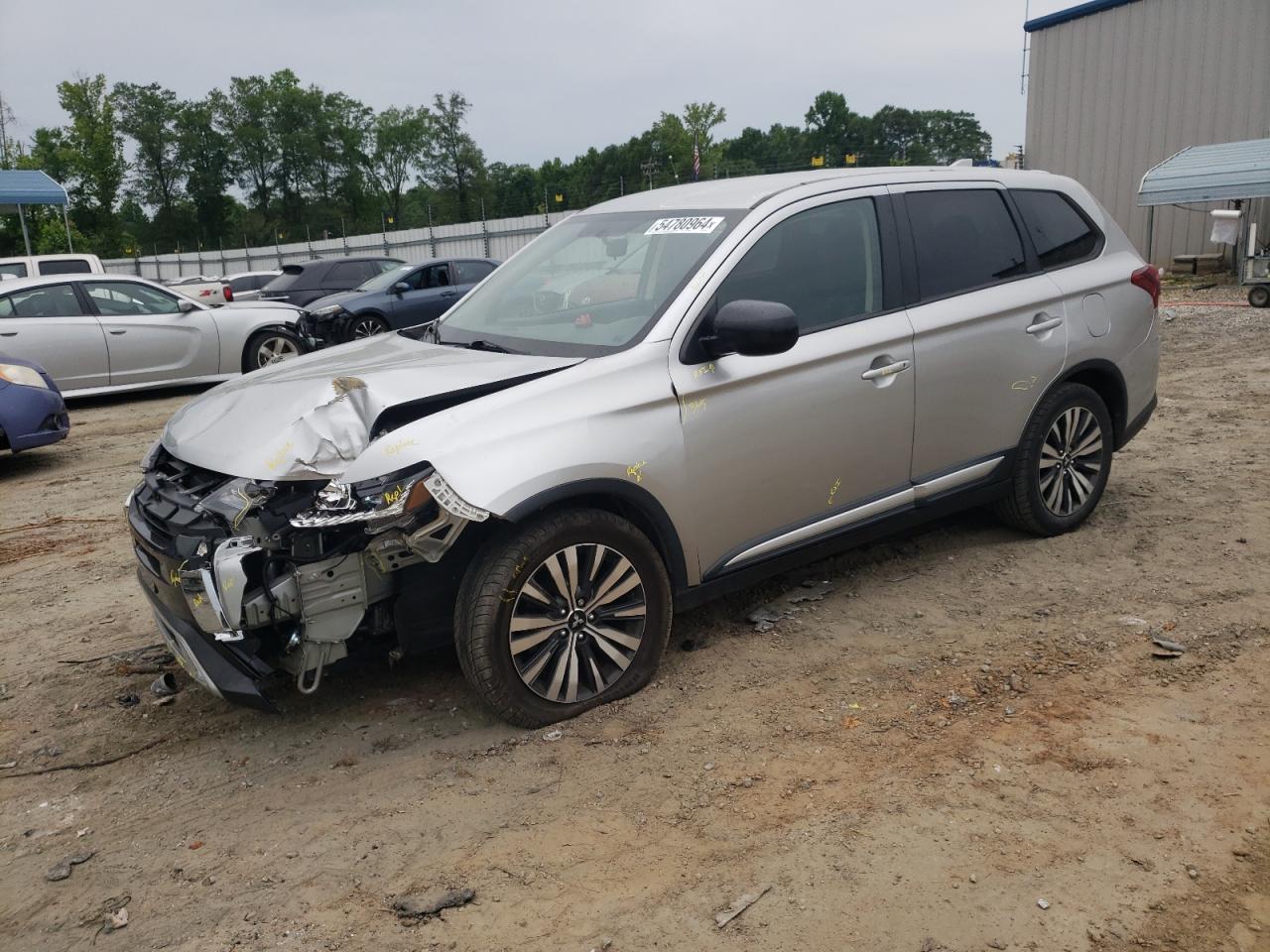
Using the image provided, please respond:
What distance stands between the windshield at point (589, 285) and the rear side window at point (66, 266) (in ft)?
48.7

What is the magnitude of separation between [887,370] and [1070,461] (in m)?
1.52

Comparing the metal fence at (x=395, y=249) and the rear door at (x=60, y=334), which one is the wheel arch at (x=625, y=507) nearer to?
the rear door at (x=60, y=334)

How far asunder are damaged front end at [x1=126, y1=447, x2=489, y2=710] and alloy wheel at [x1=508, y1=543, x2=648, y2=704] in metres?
0.37

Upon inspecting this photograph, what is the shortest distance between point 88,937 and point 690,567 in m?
2.20

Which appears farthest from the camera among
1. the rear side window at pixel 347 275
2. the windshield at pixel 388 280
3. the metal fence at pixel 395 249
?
the metal fence at pixel 395 249

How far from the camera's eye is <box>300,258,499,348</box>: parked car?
12.5 m

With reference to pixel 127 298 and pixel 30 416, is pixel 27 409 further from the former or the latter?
pixel 127 298

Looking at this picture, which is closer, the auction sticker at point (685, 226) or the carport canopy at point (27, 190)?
the auction sticker at point (685, 226)

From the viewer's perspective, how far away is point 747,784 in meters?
3.22

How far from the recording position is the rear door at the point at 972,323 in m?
4.46

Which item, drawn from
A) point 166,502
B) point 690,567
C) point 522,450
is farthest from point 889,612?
point 166,502

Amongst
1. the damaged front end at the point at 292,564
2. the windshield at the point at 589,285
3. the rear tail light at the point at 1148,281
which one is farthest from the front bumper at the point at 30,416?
the rear tail light at the point at 1148,281

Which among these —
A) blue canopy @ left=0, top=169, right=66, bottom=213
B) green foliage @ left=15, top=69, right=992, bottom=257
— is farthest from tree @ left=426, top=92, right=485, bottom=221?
blue canopy @ left=0, top=169, right=66, bottom=213

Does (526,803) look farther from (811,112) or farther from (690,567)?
(811,112)
